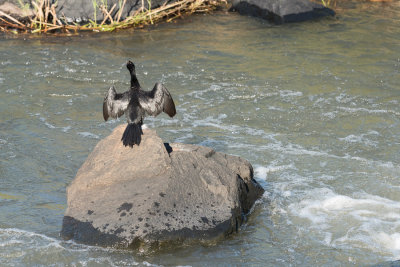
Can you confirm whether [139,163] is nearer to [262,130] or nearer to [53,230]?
[53,230]

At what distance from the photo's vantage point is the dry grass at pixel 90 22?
11.6 m

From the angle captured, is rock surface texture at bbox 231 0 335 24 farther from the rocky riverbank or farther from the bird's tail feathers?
the bird's tail feathers

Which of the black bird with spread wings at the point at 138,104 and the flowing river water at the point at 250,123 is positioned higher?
the black bird with spread wings at the point at 138,104

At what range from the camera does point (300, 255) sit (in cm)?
506

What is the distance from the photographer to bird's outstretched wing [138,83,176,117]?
5.91m

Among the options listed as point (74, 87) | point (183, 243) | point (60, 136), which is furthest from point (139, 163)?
point (74, 87)

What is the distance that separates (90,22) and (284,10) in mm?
4235

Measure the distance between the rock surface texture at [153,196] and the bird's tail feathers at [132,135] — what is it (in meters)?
0.05

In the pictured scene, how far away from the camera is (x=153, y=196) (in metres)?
5.01

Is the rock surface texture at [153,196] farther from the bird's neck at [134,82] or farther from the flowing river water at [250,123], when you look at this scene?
the bird's neck at [134,82]

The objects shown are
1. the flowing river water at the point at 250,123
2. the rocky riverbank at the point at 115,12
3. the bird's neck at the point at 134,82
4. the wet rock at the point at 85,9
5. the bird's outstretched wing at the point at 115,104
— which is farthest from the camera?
the wet rock at the point at 85,9

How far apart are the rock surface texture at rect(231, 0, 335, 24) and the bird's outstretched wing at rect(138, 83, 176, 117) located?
7070 millimetres

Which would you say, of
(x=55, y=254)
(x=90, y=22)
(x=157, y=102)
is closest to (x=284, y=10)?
(x=90, y=22)

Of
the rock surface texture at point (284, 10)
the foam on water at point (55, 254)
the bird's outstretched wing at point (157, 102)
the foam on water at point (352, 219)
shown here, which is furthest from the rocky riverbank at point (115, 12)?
the foam on water at point (55, 254)
